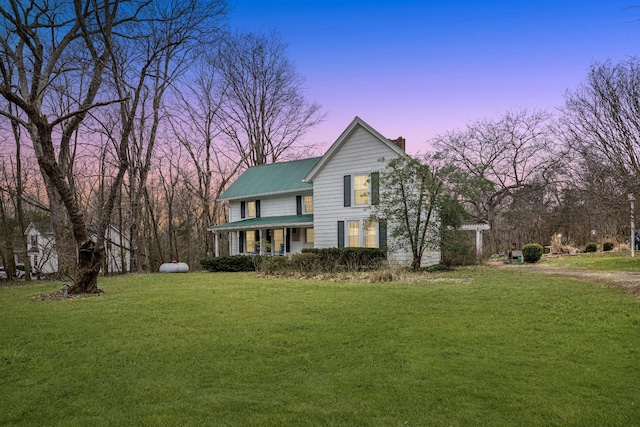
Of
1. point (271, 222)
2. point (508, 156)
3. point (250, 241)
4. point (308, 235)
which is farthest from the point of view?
point (508, 156)

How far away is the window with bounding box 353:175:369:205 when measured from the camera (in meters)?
20.8

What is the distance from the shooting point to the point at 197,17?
13875 millimetres

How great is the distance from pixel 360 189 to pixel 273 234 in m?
6.90

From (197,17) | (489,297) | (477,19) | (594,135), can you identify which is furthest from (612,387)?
(477,19)

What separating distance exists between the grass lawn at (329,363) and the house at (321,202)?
433 inches

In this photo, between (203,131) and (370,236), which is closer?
(370,236)

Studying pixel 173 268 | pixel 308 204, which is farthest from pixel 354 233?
pixel 173 268

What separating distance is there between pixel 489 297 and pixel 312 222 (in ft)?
43.1

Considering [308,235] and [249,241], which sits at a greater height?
[308,235]

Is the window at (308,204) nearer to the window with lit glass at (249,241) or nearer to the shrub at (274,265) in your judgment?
the window with lit glass at (249,241)

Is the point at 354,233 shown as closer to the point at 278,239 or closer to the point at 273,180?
the point at 278,239

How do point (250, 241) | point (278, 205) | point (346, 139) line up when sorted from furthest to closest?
point (250, 241) → point (278, 205) → point (346, 139)

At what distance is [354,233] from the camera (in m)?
21.3

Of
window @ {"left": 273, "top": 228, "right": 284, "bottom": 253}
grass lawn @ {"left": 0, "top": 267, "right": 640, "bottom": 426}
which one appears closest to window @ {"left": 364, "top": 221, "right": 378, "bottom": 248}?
window @ {"left": 273, "top": 228, "right": 284, "bottom": 253}
